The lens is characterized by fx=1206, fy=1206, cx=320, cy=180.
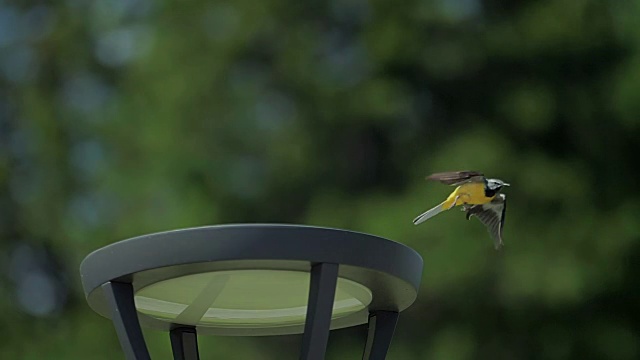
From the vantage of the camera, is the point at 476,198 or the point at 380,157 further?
the point at 380,157

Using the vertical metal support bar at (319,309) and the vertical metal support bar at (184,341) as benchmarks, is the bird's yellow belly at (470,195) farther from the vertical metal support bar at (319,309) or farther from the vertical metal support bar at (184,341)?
the vertical metal support bar at (319,309)

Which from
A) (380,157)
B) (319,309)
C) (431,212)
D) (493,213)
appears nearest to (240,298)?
(319,309)

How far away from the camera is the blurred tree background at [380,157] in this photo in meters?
5.96

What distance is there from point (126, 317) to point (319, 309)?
0.33 meters

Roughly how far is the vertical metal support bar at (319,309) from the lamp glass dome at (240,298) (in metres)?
0.07

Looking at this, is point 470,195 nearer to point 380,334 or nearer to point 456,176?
point 456,176

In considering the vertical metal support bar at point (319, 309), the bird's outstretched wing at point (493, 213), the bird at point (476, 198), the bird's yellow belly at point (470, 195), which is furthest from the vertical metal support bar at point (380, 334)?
the bird's outstretched wing at point (493, 213)

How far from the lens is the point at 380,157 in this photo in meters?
6.44

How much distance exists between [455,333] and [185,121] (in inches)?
71.9

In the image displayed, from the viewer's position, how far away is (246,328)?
8.07ft

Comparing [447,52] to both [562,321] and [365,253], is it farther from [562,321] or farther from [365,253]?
[365,253]

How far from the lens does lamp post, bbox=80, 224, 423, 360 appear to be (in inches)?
76.2

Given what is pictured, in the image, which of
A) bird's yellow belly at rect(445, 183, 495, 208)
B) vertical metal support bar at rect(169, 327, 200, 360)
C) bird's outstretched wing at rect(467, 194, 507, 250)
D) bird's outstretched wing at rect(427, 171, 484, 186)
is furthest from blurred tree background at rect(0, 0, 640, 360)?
vertical metal support bar at rect(169, 327, 200, 360)

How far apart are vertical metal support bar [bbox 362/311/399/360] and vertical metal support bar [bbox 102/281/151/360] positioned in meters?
0.45
